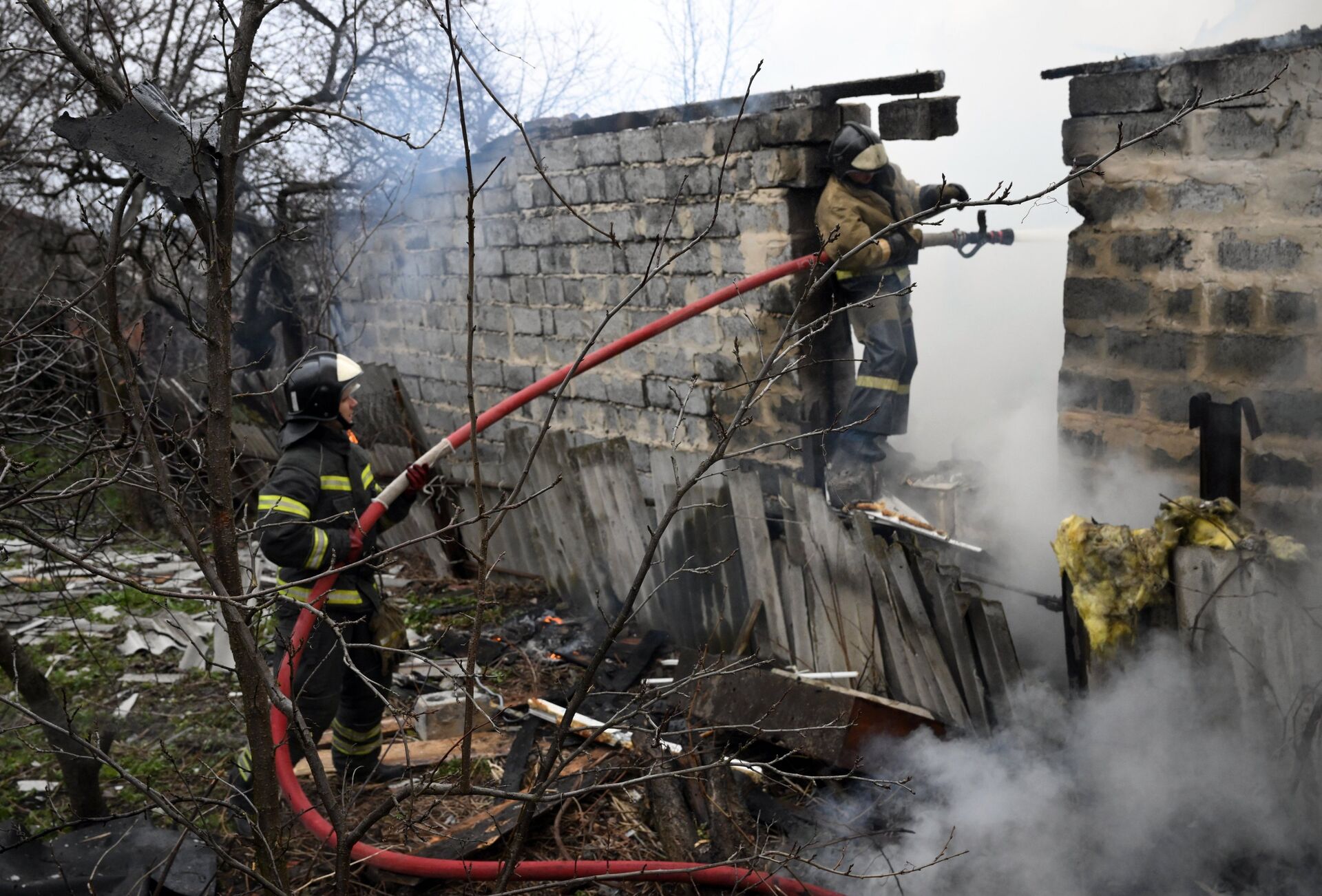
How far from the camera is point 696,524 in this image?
543 centimetres

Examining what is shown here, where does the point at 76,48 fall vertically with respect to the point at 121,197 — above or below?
above

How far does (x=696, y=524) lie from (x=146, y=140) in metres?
3.52

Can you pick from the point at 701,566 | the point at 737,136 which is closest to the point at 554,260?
the point at 737,136

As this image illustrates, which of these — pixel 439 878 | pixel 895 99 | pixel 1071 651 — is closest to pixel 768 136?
pixel 895 99

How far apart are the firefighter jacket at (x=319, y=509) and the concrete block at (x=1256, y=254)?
425cm

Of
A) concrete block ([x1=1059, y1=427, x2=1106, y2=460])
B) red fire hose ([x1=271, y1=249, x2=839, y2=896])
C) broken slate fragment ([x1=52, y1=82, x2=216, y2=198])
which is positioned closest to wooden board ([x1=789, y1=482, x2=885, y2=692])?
red fire hose ([x1=271, y1=249, x2=839, y2=896])

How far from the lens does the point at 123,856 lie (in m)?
3.89

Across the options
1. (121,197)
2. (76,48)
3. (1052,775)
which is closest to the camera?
(76,48)

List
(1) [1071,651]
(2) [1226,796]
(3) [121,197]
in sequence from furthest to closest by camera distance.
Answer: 1. (1) [1071,651]
2. (2) [1226,796]
3. (3) [121,197]

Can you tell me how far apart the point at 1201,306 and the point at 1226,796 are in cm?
275

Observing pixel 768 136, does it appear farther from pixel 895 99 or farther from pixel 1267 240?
pixel 1267 240

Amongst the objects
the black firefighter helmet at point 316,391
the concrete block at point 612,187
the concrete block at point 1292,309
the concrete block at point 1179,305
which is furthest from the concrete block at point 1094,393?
the black firefighter helmet at point 316,391

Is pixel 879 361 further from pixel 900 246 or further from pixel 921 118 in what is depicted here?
pixel 921 118

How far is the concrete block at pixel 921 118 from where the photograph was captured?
6.16 meters
